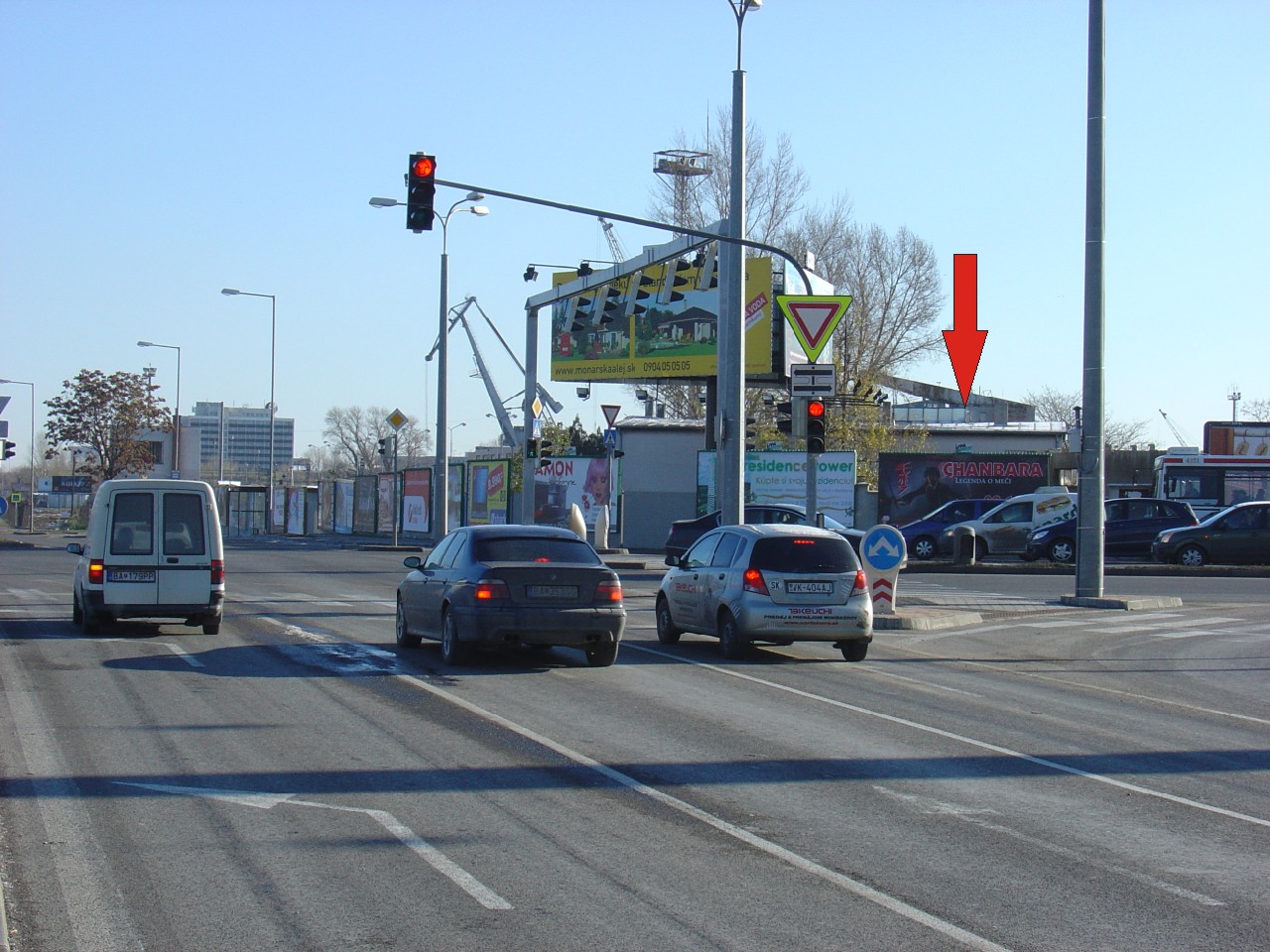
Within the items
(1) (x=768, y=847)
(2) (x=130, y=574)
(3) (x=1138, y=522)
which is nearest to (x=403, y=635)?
(2) (x=130, y=574)

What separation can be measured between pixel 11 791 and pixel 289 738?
7.53 feet

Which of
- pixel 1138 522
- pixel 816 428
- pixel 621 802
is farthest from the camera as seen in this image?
pixel 1138 522

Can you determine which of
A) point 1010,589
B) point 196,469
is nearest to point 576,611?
A: point 1010,589

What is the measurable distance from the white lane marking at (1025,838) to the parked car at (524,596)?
625 centimetres

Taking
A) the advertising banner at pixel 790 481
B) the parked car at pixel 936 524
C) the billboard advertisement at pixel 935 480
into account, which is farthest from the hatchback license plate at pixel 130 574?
the billboard advertisement at pixel 935 480

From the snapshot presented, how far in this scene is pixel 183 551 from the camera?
58.1 feet

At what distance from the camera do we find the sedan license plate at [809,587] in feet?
52.9

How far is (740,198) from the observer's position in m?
23.9

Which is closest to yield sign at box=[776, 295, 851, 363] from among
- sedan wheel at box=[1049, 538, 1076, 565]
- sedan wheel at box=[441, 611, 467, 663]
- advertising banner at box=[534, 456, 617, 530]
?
sedan wheel at box=[441, 611, 467, 663]

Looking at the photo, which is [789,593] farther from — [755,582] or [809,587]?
[755,582]

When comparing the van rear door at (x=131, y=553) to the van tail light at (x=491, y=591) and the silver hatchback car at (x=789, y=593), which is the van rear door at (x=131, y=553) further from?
the silver hatchback car at (x=789, y=593)

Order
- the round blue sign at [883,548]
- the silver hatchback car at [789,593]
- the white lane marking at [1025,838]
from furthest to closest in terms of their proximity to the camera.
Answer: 1. the round blue sign at [883,548]
2. the silver hatchback car at [789,593]
3. the white lane marking at [1025,838]

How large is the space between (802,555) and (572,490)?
35742mm

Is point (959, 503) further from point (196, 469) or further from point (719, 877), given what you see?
point (196, 469)
